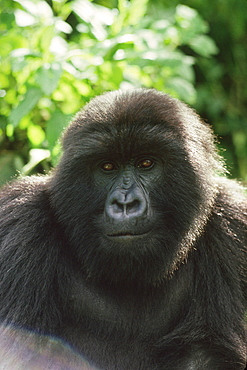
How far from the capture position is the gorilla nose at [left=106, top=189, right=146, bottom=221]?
10.7 feet

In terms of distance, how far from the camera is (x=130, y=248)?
11.0 ft

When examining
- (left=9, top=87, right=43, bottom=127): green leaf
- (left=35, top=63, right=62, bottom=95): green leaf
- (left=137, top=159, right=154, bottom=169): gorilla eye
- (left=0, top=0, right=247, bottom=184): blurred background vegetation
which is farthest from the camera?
(left=0, top=0, right=247, bottom=184): blurred background vegetation

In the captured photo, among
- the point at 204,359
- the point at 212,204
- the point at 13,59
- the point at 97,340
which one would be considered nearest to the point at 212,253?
the point at 212,204

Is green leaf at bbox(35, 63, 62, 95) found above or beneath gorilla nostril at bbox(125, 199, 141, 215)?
beneath

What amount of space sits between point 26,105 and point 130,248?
1.76 meters

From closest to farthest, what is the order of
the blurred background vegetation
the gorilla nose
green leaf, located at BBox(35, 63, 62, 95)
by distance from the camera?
the gorilla nose
green leaf, located at BBox(35, 63, 62, 95)
the blurred background vegetation

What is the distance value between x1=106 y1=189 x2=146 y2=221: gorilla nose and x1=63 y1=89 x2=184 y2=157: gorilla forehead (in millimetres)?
286

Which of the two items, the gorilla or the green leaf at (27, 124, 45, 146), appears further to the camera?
the green leaf at (27, 124, 45, 146)

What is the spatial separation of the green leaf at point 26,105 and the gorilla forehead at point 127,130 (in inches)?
39.3

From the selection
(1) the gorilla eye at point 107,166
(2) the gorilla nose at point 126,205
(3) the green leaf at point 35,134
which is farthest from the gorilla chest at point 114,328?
(3) the green leaf at point 35,134

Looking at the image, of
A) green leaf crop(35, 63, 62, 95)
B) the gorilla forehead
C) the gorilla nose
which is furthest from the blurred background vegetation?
the gorilla nose

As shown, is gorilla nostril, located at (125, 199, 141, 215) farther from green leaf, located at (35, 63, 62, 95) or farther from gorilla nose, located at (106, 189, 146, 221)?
green leaf, located at (35, 63, 62, 95)

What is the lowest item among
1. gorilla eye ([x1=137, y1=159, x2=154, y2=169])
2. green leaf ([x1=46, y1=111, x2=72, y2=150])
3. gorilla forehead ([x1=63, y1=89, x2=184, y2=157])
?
green leaf ([x1=46, y1=111, x2=72, y2=150])

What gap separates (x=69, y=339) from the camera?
364 cm
